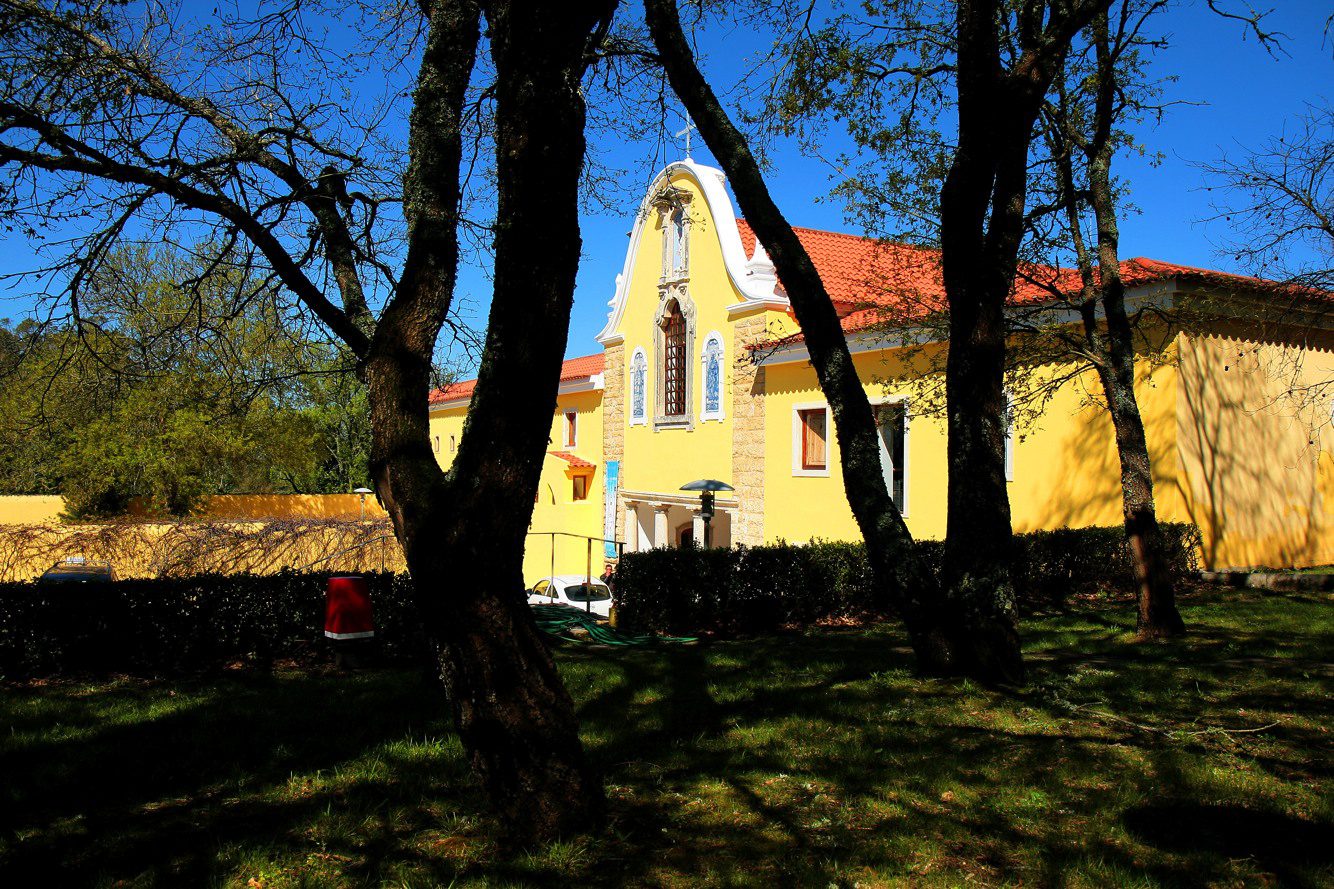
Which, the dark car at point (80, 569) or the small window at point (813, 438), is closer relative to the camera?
the dark car at point (80, 569)

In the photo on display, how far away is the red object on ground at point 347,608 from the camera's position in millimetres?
8672

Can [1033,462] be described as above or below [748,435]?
below

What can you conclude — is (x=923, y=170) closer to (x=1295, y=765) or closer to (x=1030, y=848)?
(x=1295, y=765)

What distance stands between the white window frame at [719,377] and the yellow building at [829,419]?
0.05 m

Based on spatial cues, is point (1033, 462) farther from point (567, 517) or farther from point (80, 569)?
point (80, 569)

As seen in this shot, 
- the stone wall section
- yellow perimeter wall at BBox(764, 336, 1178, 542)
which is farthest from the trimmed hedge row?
the stone wall section

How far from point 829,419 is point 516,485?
1477 centimetres

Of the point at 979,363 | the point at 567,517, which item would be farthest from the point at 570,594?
the point at 979,363

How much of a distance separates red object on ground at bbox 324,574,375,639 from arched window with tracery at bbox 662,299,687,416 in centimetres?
1388

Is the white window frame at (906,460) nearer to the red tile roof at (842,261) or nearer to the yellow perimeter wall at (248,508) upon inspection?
the red tile roof at (842,261)

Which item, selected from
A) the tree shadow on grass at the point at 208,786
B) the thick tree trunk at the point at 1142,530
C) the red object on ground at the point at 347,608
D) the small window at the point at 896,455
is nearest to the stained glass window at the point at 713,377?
the small window at the point at 896,455

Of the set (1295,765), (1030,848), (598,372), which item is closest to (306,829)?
(1030,848)

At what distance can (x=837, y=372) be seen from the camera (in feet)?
22.2

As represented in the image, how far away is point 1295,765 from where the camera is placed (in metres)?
4.67
